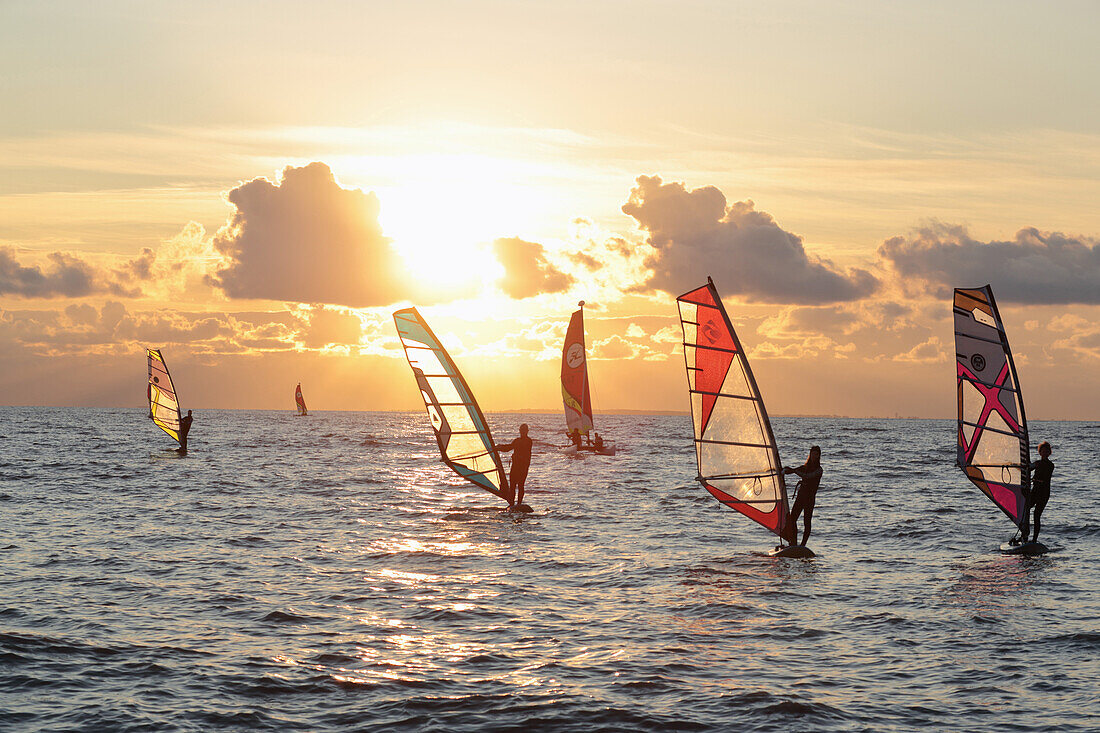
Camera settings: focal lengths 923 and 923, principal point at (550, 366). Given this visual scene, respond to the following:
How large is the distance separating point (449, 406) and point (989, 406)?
11.6 metres

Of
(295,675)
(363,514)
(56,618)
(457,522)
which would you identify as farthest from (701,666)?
(363,514)

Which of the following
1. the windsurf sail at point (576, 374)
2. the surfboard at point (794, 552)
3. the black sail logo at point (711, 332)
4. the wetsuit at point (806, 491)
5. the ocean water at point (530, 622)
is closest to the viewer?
the ocean water at point (530, 622)

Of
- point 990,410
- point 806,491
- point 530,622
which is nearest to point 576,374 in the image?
point 990,410

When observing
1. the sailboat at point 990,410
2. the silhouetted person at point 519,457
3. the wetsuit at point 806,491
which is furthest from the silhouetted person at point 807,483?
the silhouetted person at point 519,457

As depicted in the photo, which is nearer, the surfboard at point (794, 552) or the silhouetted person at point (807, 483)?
the silhouetted person at point (807, 483)

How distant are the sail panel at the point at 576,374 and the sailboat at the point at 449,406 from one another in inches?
879

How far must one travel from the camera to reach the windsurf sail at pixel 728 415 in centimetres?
1617

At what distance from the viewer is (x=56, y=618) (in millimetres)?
11562

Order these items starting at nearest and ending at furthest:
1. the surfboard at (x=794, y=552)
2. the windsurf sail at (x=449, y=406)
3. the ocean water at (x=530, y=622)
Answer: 1. the ocean water at (x=530, y=622)
2. the surfboard at (x=794, y=552)
3. the windsurf sail at (x=449, y=406)

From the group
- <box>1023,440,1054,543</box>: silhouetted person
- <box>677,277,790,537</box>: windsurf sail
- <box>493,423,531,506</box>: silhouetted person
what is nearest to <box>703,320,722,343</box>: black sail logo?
<box>677,277,790,537</box>: windsurf sail

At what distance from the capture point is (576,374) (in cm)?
4550

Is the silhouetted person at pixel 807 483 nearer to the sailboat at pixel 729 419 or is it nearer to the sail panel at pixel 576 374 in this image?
the sailboat at pixel 729 419

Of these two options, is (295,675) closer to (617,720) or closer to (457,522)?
(617,720)

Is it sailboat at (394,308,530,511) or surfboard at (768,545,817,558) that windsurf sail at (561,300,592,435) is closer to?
sailboat at (394,308,530,511)
